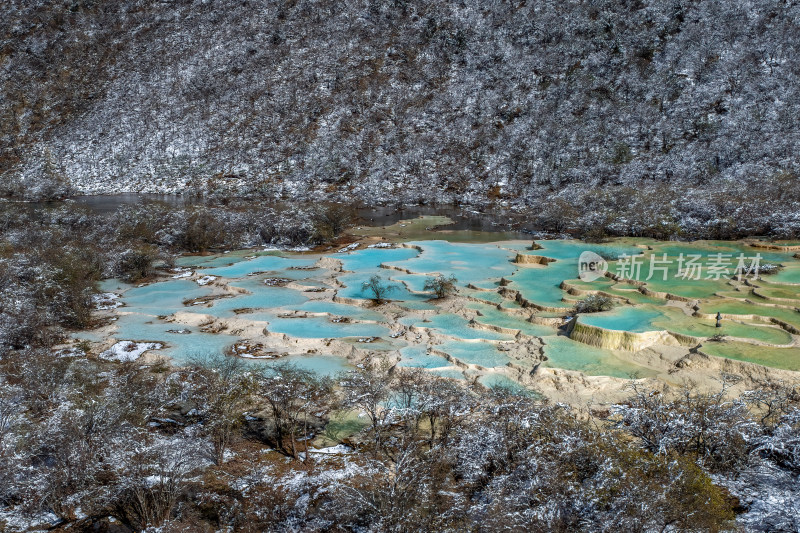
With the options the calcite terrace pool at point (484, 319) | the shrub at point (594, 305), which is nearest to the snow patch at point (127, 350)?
the calcite terrace pool at point (484, 319)

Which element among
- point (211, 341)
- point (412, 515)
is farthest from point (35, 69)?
point (412, 515)

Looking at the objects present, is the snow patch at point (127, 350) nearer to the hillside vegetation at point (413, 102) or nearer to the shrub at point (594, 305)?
the shrub at point (594, 305)

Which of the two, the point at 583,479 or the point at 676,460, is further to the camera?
the point at 583,479

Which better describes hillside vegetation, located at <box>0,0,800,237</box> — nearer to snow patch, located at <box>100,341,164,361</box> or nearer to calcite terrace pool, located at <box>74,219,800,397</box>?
calcite terrace pool, located at <box>74,219,800,397</box>

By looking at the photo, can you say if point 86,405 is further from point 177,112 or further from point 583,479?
point 177,112

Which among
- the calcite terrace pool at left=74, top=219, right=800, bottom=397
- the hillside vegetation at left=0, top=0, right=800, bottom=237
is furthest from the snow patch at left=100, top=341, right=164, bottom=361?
the hillside vegetation at left=0, top=0, right=800, bottom=237

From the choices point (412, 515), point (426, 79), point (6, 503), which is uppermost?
point (426, 79)

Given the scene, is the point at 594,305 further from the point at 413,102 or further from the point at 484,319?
the point at 413,102

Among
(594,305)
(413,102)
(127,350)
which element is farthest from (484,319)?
(413,102)
